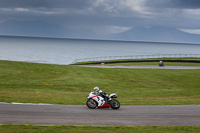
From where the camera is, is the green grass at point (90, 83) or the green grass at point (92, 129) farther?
the green grass at point (90, 83)

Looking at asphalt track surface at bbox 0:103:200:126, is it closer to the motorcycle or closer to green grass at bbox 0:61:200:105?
the motorcycle

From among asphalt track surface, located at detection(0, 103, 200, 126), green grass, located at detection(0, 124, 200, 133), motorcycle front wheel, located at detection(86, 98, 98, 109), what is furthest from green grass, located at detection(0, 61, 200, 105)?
green grass, located at detection(0, 124, 200, 133)

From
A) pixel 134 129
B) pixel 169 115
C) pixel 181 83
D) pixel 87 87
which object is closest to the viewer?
pixel 134 129

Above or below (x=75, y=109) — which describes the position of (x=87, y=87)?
above

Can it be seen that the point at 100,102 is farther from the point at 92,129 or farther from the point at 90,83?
the point at 90,83

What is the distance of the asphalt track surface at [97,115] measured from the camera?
13.4 m

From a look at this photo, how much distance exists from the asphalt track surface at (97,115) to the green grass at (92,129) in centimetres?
84

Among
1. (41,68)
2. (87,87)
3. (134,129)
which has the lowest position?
(134,129)

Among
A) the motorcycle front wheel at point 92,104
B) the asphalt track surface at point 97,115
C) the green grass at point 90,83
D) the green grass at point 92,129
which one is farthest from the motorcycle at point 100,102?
the green grass at point 90,83

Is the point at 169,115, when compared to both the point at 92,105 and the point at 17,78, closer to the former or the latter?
the point at 92,105

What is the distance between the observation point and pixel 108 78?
116 feet

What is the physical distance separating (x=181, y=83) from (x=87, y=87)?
1361cm

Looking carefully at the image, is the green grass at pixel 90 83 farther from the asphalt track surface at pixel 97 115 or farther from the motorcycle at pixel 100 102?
the motorcycle at pixel 100 102

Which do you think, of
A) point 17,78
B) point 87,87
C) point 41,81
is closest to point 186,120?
point 87,87
